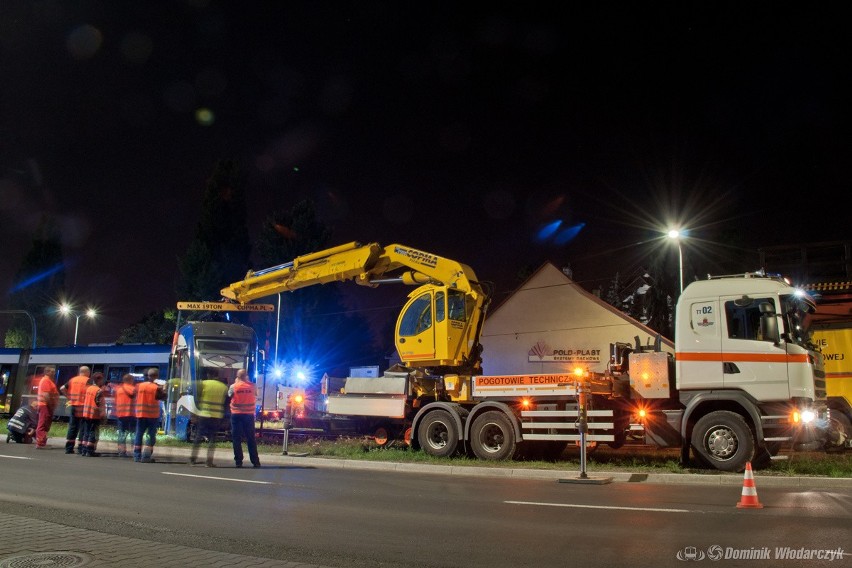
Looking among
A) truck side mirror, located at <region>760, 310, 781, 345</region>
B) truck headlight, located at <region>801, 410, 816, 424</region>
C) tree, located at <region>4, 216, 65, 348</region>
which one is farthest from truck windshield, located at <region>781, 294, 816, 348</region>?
tree, located at <region>4, 216, 65, 348</region>

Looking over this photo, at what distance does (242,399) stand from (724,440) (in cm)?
875

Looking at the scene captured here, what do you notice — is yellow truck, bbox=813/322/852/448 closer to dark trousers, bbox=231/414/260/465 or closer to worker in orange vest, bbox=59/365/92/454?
dark trousers, bbox=231/414/260/465

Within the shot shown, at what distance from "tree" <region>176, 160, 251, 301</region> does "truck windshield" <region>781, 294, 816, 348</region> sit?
38.1 metres

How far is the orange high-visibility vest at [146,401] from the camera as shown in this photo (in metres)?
14.1

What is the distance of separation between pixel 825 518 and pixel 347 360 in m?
41.0

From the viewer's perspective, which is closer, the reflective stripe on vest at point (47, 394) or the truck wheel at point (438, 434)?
the truck wheel at point (438, 434)

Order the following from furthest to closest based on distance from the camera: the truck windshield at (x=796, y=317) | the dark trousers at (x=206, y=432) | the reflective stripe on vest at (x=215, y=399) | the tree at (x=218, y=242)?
1. the tree at (x=218, y=242)
2. the reflective stripe on vest at (x=215, y=399)
3. the dark trousers at (x=206, y=432)
4. the truck windshield at (x=796, y=317)

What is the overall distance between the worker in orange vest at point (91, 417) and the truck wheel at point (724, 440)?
12.6 m

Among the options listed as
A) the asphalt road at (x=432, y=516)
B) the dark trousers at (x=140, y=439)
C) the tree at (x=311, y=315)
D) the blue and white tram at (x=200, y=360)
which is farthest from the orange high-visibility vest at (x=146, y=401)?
the tree at (x=311, y=315)

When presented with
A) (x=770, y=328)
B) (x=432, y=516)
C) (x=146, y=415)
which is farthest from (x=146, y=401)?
(x=770, y=328)

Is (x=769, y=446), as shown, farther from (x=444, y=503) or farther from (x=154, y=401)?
(x=154, y=401)

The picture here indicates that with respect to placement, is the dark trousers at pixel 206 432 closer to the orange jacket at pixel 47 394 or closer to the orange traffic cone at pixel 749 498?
the orange jacket at pixel 47 394

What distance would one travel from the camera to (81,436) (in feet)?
51.5

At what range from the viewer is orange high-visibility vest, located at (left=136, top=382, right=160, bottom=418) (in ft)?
46.4
